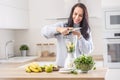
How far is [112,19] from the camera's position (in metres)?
3.88

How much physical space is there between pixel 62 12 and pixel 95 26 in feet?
2.02

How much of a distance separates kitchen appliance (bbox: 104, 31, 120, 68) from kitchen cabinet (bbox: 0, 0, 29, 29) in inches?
55.0

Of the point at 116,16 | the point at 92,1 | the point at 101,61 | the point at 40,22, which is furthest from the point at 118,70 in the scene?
the point at 40,22

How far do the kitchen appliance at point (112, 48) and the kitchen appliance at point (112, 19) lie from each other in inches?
3.5

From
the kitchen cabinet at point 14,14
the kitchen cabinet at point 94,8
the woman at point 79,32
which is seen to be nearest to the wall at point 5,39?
Answer: the kitchen cabinet at point 14,14

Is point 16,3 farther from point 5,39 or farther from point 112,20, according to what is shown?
point 112,20

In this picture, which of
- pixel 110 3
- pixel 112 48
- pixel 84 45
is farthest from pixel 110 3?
pixel 84 45

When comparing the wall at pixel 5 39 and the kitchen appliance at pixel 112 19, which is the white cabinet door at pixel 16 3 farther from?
the kitchen appliance at pixel 112 19

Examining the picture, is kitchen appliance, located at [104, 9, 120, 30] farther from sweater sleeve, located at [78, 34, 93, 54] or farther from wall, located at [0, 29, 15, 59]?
wall, located at [0, 29, 15, 59]

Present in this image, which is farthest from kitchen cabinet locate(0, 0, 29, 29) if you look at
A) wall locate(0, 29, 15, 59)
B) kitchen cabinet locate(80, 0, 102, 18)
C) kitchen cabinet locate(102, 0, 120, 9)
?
kitchen cabinet locate(102, 0, 120, 9)

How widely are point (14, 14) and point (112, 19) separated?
4.87 ft

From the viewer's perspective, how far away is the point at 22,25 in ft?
14.1

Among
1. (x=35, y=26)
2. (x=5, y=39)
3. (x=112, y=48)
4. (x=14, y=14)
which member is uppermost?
(x=14, y=14)

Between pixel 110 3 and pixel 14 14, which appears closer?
pixel 110 3
